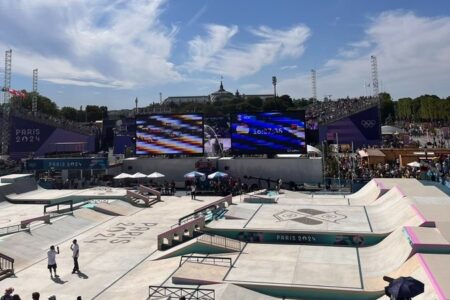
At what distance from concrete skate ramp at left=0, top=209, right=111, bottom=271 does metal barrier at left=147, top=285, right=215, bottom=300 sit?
6.96 metres

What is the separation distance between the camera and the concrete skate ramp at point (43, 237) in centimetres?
1742

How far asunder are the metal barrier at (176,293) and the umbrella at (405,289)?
5.56 m

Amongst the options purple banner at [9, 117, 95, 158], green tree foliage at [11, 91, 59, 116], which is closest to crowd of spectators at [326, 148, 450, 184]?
purple banner at [9, 117, 95, 158]

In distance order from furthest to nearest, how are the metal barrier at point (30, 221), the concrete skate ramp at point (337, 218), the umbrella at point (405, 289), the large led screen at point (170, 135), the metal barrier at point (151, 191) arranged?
the large led screen at point (170, 135), the metal barrier at point (151, 191), the metal barrier at point (30, 221), the concrete skate ramp at point (337, 218), the umbrella at point (405, 289)

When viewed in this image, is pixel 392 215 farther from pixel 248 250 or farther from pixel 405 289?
pixel 405 289

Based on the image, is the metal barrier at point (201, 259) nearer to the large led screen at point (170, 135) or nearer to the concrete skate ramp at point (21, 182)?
the concrete skate ramp at point (21, 182)

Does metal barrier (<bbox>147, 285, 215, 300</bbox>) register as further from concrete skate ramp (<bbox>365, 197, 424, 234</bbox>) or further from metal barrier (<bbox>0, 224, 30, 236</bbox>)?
metal barrier (<bbox>0, 224, 30, 236</bbox>)

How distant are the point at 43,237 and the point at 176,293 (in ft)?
34.4

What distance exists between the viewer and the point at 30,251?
59.3 feet

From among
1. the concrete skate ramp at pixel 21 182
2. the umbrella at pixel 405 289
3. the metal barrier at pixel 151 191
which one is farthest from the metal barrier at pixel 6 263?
the concrete skate ramp at pixel 21 182

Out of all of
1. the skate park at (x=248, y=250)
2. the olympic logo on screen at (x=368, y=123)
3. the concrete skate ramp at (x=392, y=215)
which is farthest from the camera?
the olympic logo on screen at (x=368, y=123)

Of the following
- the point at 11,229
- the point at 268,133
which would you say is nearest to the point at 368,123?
the point at 268,133

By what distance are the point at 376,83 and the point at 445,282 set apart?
63.8 m

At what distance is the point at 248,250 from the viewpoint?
17.4 metres
